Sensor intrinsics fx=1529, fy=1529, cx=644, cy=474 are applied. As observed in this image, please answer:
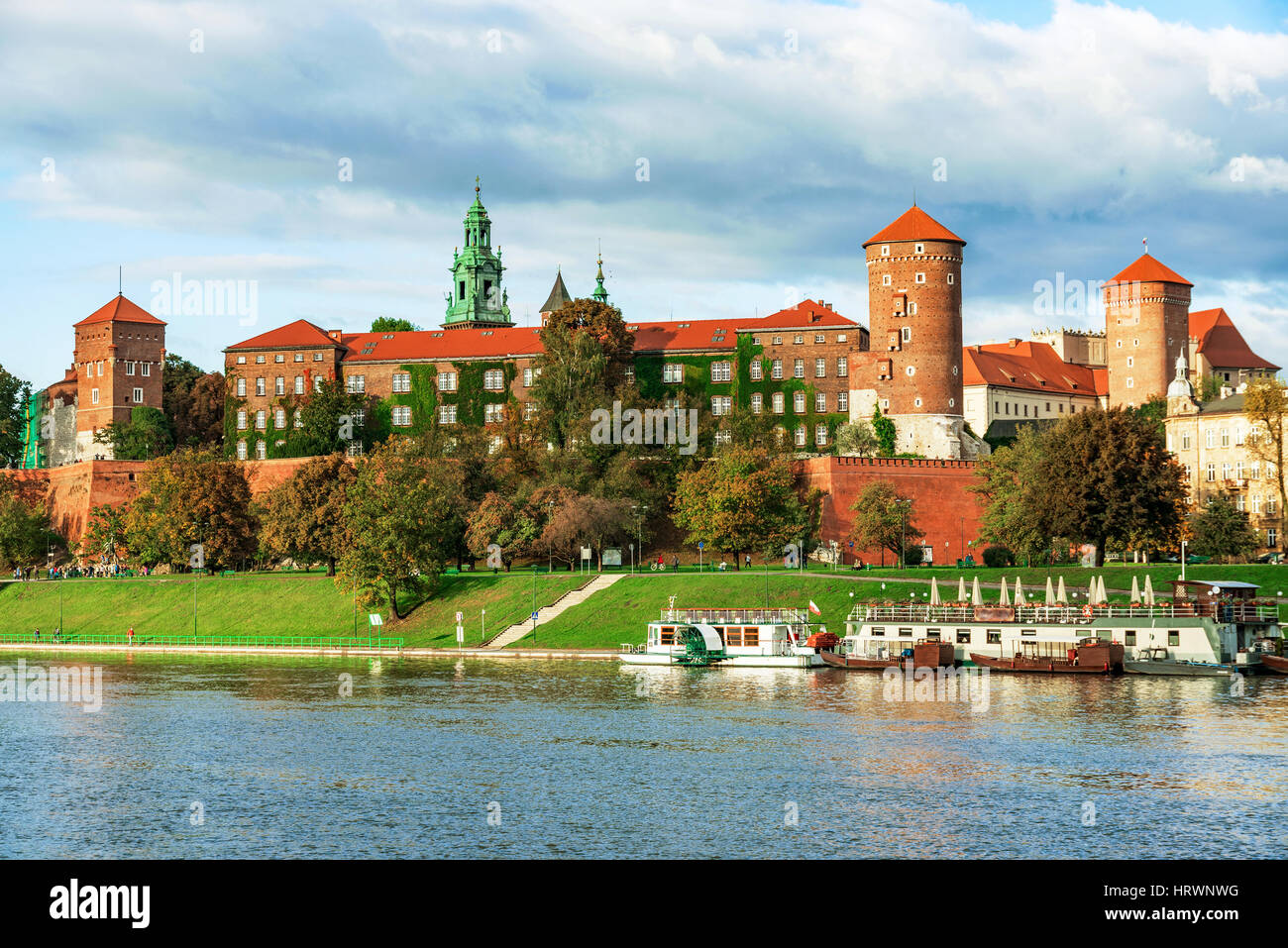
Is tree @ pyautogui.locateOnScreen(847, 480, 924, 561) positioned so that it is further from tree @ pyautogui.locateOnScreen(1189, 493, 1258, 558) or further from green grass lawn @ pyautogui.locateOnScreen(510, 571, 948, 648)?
tree @ pyautogui.locateOnScreen(1189, 493, 1258, 558)

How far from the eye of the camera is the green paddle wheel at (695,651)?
65.9 meters

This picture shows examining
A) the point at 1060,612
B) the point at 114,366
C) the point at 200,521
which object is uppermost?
the point at 114,366

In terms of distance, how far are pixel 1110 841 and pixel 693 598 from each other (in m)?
46.2

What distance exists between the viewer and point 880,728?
45.3 m

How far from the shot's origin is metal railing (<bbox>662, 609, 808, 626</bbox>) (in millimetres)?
68875

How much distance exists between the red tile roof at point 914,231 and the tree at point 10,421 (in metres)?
78.1

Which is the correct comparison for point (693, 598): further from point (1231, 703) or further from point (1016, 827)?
point (1016, 827)

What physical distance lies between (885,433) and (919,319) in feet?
28.7

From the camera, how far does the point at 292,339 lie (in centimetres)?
12606

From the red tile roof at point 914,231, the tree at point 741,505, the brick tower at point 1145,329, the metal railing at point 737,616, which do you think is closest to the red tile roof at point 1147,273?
the brick tower at point 1145,329

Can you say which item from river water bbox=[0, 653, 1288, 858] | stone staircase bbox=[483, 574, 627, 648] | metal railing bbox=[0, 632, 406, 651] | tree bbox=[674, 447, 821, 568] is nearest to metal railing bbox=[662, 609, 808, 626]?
stone staircase bbox=[483, 574, 627, 648]
